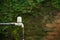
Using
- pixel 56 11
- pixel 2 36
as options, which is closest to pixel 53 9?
pixel 56 11

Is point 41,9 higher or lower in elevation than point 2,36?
higher

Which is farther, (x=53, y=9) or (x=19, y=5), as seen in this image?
(x=53, y=9)

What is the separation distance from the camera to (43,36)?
15.6 ft

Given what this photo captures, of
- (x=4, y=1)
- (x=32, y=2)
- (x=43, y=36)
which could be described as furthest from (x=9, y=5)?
(x=43, y=36)

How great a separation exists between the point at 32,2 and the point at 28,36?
64 centimetres

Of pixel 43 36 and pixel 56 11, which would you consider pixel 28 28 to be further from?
pixel 56 11

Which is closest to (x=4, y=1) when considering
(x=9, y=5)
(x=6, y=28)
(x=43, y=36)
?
(x=9, y=5)

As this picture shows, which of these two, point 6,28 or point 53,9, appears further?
point 53,9

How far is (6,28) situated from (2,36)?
8.8 inches

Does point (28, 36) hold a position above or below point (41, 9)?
below

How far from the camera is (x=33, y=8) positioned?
489 centimetres

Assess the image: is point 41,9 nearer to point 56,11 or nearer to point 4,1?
point 56,11

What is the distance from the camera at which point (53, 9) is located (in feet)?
16.4

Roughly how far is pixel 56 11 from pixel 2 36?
1142 mm
